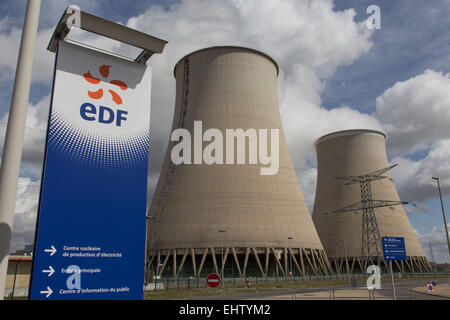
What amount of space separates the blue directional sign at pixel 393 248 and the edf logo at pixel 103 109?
1287 cm

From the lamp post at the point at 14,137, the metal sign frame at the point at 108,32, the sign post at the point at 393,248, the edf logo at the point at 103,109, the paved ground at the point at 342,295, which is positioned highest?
the metal sign frame at the point at 108,32

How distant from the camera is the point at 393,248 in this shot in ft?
51.4

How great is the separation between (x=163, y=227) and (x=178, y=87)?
13.2m

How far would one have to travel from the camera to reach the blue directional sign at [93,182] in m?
5.49

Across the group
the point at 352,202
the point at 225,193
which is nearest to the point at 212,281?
the point at 225,193

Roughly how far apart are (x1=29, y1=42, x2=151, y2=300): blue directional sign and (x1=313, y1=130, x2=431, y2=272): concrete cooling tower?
4408 centimetres

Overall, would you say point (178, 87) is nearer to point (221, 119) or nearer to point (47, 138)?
point (221, 119)

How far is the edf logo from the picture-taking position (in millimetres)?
6160

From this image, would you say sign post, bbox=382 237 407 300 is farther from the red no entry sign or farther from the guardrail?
the red no entry sign

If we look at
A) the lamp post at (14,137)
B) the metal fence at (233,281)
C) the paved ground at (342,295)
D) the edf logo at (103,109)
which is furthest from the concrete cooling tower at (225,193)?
the lamp post at (14,137)

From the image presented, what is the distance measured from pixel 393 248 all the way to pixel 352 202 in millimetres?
33870

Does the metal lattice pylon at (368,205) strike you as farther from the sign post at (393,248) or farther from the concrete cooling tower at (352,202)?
the sign post at (393,248)

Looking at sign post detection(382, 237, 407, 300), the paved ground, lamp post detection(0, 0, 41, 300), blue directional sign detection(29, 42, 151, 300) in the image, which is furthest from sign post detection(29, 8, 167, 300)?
sign post detection(382, 237, 407, 300)
